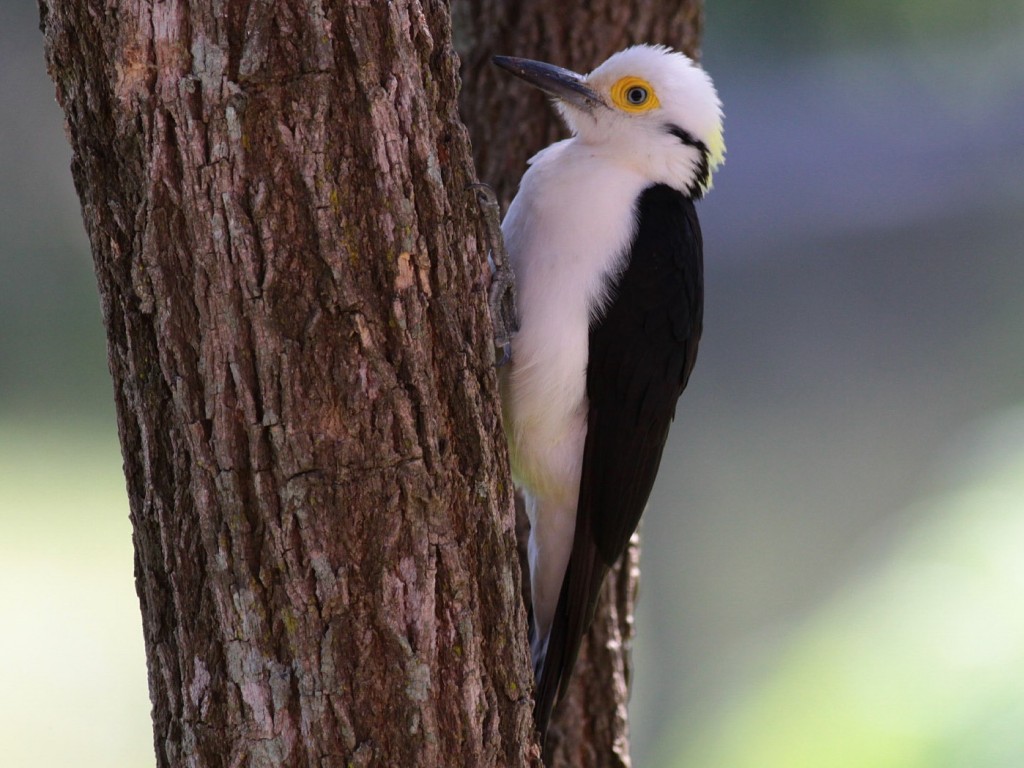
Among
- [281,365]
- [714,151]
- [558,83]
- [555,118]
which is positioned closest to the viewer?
[281,365]

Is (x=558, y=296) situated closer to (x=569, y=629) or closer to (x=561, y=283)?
(x=561, y=283)

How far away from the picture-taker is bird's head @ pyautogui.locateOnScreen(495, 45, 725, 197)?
10.8 ft

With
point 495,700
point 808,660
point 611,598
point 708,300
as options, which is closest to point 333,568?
point 495,700

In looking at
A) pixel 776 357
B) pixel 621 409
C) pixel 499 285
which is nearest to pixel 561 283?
pixel 499 285

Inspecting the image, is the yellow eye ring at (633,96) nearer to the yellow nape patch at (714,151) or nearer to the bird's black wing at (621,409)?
the yellow nape patch at (714,151)

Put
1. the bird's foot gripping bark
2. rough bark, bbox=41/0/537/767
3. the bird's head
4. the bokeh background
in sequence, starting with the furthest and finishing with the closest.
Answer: the bokeh background, the bird's head, the bird's foot gripping bark, rough bark, bbox=41/0/537/767

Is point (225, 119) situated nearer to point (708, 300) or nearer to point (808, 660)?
point (808, 660)

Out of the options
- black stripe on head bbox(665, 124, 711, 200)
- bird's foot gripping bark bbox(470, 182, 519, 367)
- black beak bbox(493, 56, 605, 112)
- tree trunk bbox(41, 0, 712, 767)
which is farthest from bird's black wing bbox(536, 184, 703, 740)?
tree trunk bbox(41, 0, 712, 767)

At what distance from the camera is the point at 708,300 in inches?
344

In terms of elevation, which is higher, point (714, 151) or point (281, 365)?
point (714, 151)

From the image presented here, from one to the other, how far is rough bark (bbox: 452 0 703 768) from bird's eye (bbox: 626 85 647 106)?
0.53 metres

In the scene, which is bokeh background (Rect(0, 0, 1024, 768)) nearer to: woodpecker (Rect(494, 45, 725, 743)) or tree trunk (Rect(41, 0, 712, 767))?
woodpecker (Rect(494, 45, 725, 743))

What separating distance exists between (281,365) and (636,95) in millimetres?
1727

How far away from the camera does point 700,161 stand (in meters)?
3.36
